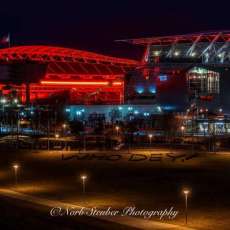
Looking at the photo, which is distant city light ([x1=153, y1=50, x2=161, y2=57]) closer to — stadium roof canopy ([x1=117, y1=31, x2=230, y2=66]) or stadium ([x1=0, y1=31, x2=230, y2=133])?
stadium roof canopy ([x1=117, y1=31, x2=230, y2=66])

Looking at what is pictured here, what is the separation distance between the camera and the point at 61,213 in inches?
672

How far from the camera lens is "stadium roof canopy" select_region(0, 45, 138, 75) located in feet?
364

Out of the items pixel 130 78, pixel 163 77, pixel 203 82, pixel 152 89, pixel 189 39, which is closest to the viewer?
pixel 203 82

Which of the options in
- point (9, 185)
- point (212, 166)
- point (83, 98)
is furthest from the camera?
point (83, 98)

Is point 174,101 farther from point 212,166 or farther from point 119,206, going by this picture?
point 119,206

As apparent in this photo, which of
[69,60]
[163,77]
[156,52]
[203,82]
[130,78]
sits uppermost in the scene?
[156,52]

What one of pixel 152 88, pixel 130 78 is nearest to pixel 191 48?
pixel 130 78

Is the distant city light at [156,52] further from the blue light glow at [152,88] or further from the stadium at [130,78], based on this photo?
the blue light glow at [152,88]

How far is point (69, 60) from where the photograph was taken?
382ft

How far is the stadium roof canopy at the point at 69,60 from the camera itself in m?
111

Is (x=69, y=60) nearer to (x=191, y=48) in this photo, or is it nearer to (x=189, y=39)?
(x=189, y=39)

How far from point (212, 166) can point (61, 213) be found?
1409 cm

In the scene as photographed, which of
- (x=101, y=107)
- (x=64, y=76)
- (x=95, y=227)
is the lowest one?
(x=95, y=227)

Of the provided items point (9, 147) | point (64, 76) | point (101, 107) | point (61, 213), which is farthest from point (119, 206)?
point (64, 76)
